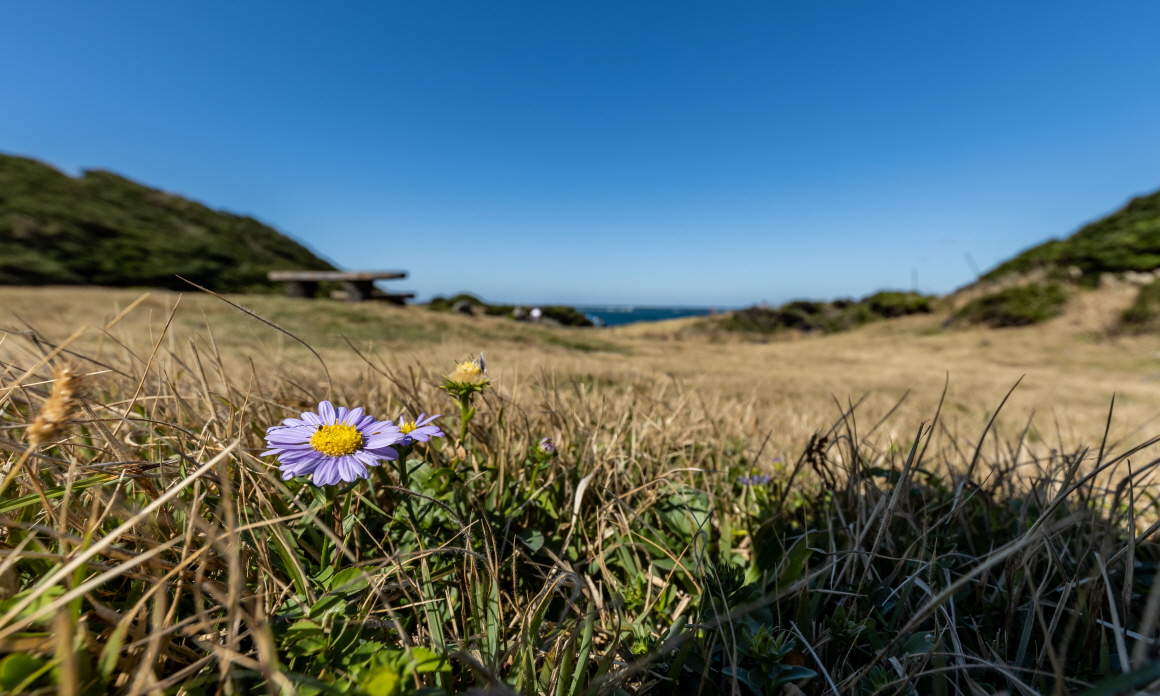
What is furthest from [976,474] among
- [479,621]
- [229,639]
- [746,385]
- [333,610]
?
[746,385]

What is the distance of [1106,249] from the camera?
36.2 ft

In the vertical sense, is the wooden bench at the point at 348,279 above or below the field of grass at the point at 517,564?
above

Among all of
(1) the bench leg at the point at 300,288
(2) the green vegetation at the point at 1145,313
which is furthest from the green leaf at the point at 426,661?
(2) the green vegetation at the point at 1145,313

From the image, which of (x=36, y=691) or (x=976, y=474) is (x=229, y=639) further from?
(x=976, y=474)

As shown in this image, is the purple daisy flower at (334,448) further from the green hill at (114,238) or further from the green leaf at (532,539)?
the green hill at (114,238)

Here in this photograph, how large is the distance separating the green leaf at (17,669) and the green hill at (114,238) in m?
12.2

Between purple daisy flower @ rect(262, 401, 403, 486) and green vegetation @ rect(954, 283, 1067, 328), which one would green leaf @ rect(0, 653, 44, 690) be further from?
green vegetation @ rect(954, 283, 1067, 328)

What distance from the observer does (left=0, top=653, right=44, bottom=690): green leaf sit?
17.3 inches

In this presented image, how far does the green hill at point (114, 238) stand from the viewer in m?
13.0

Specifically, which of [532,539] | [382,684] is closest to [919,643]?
[532,539]

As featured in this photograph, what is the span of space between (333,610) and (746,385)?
434 cm

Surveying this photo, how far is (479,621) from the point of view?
0.81 meters

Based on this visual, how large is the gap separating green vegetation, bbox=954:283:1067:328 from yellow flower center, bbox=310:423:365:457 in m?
13.1

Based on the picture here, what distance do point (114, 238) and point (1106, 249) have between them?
88.4ft
